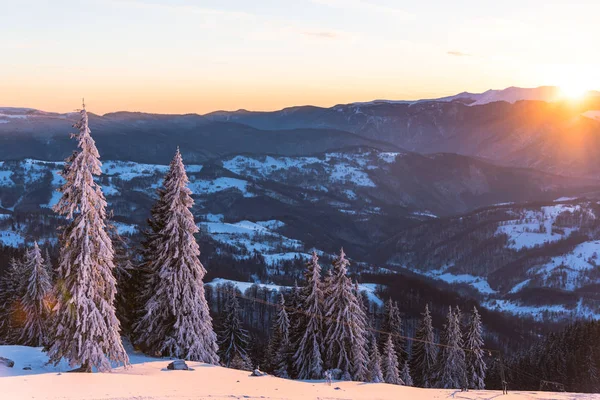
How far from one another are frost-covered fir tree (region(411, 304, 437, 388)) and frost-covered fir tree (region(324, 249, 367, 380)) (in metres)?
43.2

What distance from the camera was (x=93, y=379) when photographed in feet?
106

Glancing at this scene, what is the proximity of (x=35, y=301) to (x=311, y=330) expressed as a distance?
109ft

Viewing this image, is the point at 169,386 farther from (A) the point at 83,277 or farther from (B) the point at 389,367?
(B) the point at 389,367

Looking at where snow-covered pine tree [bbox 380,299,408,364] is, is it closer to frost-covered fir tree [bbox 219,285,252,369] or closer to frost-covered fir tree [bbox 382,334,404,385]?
frost-covered fir tree [bbox 382,334,404,385]

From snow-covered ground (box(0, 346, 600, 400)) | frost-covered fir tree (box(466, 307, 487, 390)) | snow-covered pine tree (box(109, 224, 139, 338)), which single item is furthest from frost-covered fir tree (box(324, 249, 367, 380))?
frost-covered fir tree (box(466, 307, 487, 390))

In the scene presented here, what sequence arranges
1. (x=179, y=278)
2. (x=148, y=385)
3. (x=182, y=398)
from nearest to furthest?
(x=182, y=398) < (x=148, y=385) < (x=179, y=278)

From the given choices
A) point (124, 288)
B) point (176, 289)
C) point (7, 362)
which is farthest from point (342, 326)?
point (7, 362)

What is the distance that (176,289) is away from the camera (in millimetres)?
44500

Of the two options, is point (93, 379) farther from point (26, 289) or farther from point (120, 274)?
point (26, 289)

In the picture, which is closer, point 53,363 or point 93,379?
point 93,379

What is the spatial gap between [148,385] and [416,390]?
61.9 feet

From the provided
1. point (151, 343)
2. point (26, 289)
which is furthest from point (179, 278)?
point (26, 289)

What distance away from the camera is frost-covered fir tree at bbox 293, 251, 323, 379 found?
189 ft

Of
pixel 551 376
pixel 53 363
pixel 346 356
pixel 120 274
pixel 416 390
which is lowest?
pixel 551 376
